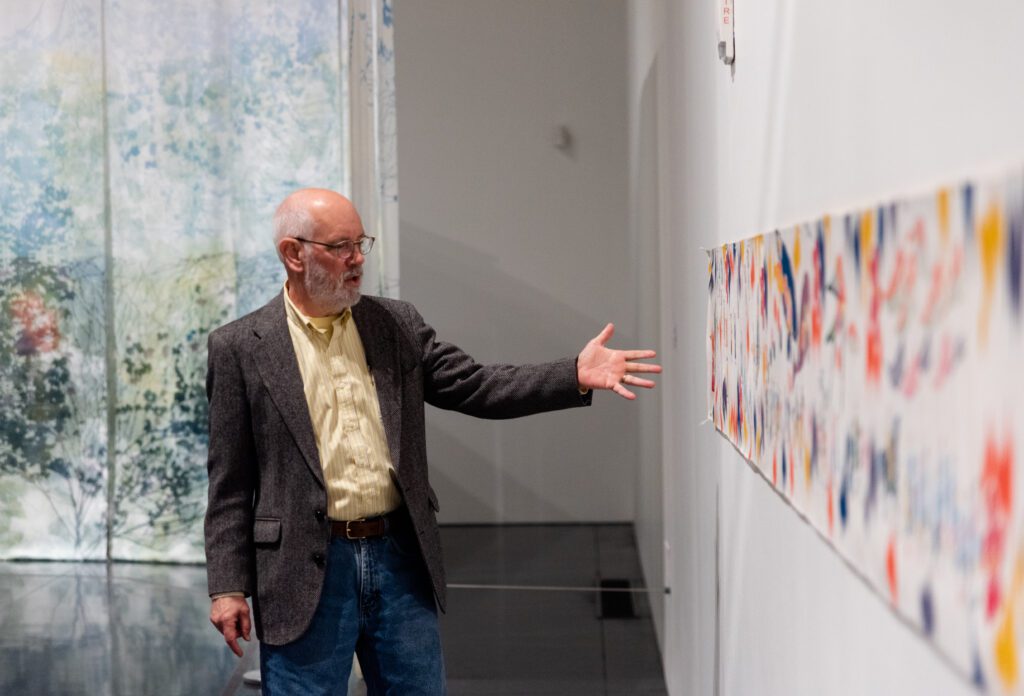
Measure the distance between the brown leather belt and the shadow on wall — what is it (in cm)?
355

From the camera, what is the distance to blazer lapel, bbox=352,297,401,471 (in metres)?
2.46

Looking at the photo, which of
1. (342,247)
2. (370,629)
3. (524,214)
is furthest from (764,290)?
(524,214)

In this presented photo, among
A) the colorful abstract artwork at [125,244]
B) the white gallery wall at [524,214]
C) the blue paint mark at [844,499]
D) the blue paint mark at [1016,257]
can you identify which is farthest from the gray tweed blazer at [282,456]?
the white gallery wall at [524,214]

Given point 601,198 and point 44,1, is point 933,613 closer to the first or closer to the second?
point 601,198

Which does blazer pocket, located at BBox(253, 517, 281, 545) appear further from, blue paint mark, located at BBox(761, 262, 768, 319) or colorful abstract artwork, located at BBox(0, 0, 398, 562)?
colorful abstract artwork, located at BBox(0, 0, 398, 562)

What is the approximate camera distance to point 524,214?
5922 mm

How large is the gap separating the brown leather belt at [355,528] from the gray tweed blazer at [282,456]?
4 cm

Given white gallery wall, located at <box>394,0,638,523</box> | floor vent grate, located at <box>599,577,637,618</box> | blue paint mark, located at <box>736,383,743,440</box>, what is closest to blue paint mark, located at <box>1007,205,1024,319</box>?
blue paint mark, located at <box>736,383,743,440</box>

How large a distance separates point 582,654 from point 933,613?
3606 millimetres

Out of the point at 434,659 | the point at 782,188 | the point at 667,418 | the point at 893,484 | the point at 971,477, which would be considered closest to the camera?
the point at 971,477

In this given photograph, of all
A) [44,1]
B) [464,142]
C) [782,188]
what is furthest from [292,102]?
[782,188]

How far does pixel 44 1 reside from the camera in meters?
5.73

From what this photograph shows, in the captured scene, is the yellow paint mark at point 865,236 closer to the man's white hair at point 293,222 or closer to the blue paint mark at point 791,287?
the blue paint mark at point 791,287

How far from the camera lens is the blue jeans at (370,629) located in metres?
2.41
